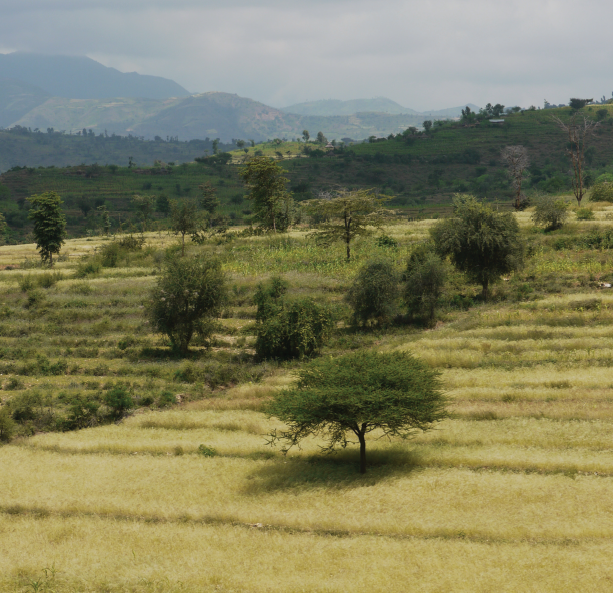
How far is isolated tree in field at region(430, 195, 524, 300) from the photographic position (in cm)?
4803

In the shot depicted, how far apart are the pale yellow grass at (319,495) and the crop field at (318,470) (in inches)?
3.4

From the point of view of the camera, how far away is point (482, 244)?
48.0 m

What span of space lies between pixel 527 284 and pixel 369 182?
124178 mm

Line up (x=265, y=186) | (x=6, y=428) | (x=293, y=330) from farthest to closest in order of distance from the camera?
(x=265, y=186) → (x=293, y=330) → (x=6, y=428)

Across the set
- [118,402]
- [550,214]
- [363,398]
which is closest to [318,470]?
[363,398]

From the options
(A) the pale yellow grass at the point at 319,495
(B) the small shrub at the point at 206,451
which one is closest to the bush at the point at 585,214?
(A) the pale yellow grass at the point at 319,495

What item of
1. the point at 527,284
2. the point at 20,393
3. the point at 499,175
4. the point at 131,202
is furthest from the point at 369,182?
the point at 20,393

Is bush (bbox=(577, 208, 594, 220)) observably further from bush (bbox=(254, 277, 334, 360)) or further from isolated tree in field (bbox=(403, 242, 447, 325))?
bush (bbox=(254, 277, 334, 360))

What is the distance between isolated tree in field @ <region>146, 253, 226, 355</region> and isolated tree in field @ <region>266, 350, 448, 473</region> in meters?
19.2

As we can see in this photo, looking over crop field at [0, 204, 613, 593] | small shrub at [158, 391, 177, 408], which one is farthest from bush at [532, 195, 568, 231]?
small shrub at [158, 391, 177, 408]

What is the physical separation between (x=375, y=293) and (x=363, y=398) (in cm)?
2222

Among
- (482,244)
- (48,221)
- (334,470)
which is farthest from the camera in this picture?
(48,221)

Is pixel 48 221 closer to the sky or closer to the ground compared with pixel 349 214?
closer to the sky

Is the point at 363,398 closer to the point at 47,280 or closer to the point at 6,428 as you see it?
the point at 6,428
